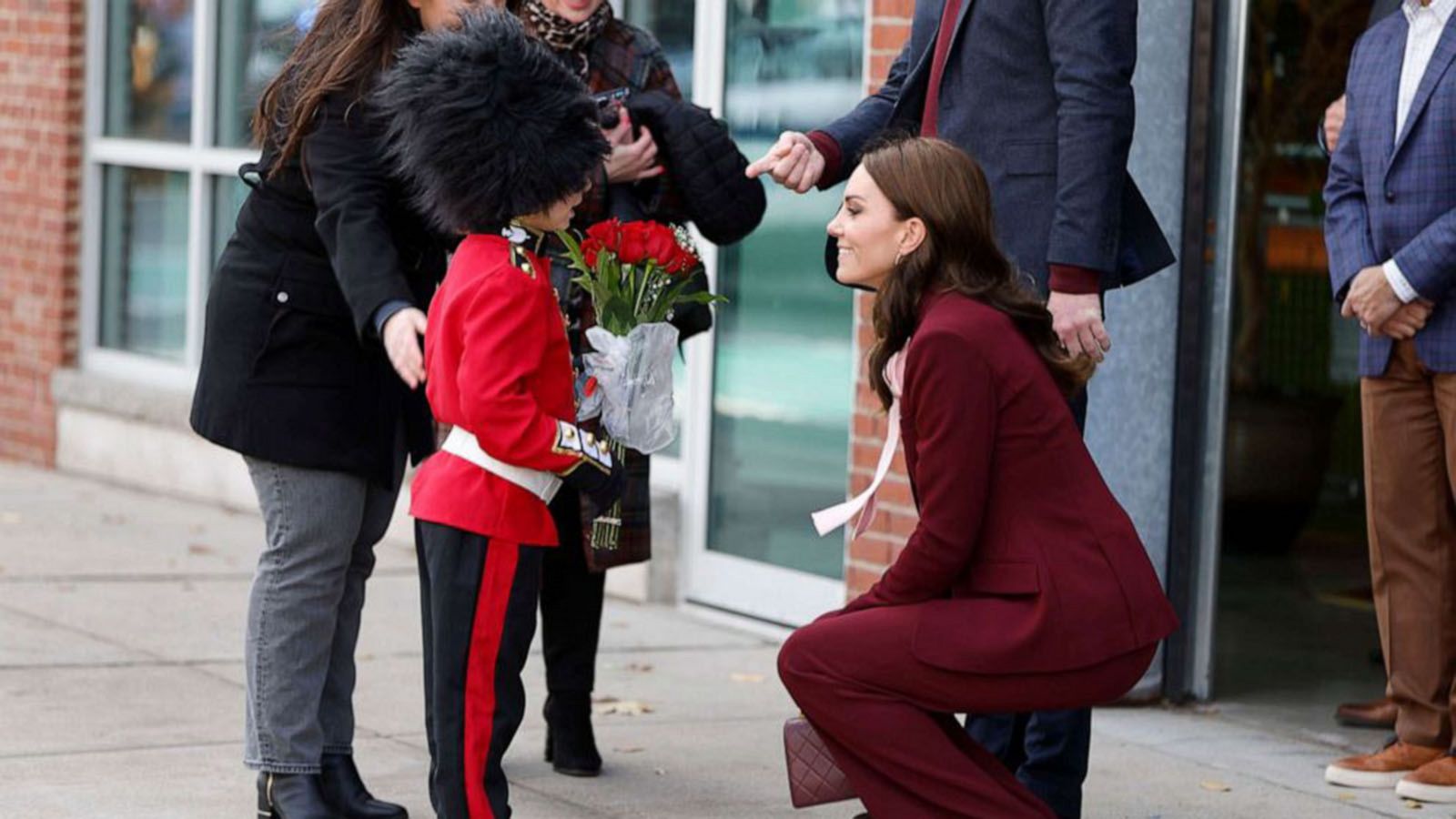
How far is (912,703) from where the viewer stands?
4.01 m

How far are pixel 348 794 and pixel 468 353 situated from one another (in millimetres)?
1172

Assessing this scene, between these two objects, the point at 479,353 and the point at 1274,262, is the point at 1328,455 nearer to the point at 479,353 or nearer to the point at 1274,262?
the point at 1274,262

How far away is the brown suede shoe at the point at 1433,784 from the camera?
5250 mm

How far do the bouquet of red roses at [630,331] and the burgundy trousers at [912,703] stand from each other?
595 millimetres

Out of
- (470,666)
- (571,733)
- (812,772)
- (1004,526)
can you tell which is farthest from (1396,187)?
(470,666)

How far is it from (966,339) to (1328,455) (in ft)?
18.7

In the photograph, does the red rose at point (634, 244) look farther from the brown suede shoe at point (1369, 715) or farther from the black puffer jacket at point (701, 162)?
the brown suede shoe at point (1369, 715)

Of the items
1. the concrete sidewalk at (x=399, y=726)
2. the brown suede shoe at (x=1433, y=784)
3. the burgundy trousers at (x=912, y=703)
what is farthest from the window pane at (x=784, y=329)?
the burgundy trousers at (x=912, y=703)

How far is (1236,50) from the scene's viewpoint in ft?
20.1

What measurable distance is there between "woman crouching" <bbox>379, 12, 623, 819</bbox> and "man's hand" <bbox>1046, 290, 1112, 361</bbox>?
0.87 meters

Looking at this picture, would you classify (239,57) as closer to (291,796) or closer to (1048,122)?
(291,796)

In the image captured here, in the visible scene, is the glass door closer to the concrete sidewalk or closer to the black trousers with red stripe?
the concrete sidewalk

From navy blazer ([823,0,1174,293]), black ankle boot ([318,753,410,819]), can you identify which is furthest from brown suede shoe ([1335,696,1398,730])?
black ankle boot ([318,753,410,819])

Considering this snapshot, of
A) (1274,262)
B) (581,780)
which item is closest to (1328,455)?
(1274,262)
